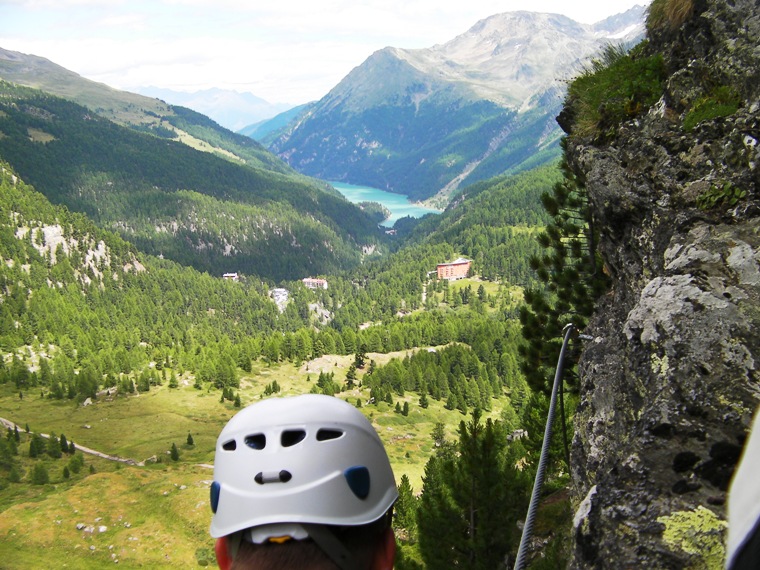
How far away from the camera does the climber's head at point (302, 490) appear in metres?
3.02

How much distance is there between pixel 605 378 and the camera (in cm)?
941

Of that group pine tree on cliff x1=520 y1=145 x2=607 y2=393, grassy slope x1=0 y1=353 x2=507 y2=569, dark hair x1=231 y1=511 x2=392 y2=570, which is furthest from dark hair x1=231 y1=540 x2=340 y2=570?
grassy slope x1=0 y1=353 x2=507 y2=569

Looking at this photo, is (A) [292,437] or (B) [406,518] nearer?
(A) [292,437]

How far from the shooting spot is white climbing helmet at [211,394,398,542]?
313cm

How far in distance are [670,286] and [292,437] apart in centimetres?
610

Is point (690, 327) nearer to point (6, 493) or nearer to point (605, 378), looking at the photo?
point (605, 378)

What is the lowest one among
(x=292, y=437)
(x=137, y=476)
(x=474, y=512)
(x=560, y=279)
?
(x=137, y=476)

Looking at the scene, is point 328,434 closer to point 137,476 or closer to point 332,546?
point 332,546

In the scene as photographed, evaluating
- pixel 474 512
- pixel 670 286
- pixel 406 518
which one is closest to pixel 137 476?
pixel 406 518

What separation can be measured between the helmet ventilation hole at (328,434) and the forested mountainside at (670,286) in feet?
11.3

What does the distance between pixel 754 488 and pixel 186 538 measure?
58977 millimetres

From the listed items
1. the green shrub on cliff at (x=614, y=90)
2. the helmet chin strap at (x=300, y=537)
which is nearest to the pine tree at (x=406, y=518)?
the green shrub on cliff at (x=614, y=90)

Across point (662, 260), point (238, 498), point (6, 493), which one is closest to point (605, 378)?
point (662, 260)

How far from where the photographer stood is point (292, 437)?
139 inches
